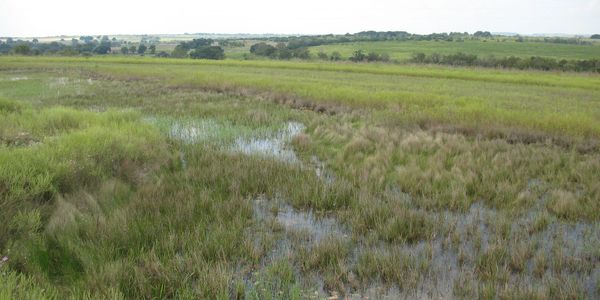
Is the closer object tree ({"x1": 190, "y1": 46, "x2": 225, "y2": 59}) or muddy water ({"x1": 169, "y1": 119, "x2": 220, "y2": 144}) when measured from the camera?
muddy water ({"x1": 169, "y1": 119, "x2": 220, "y2": 144})

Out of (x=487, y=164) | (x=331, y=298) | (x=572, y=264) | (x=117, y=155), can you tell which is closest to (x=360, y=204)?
(x=331, y=298)

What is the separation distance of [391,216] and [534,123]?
7034mm

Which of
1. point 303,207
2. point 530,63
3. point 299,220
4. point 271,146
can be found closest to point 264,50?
point 530,63

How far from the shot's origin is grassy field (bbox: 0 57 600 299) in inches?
151

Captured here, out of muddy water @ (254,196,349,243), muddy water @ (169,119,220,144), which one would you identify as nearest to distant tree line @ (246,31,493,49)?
muddy water @ (169,119,220,144)

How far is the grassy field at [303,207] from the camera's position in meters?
3.83

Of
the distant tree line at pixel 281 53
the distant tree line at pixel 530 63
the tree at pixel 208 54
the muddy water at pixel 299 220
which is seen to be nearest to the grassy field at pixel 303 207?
the muddy water at pixel 299 220

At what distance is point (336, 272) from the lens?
397cm

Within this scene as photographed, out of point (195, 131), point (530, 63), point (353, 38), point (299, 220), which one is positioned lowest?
point (299, 220)

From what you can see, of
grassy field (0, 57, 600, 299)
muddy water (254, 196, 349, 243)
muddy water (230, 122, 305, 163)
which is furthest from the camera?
muddy water (230, 122, 305, 163)

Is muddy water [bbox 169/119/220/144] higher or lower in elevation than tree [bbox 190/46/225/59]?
lower

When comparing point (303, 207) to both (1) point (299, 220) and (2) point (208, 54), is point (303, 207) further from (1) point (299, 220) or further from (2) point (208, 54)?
(2) point (208, 54)

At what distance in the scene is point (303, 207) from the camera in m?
5.78

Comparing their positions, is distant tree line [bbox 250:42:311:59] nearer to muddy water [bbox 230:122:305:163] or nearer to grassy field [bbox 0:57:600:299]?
muddy water [bbox 230:122:305:163]
